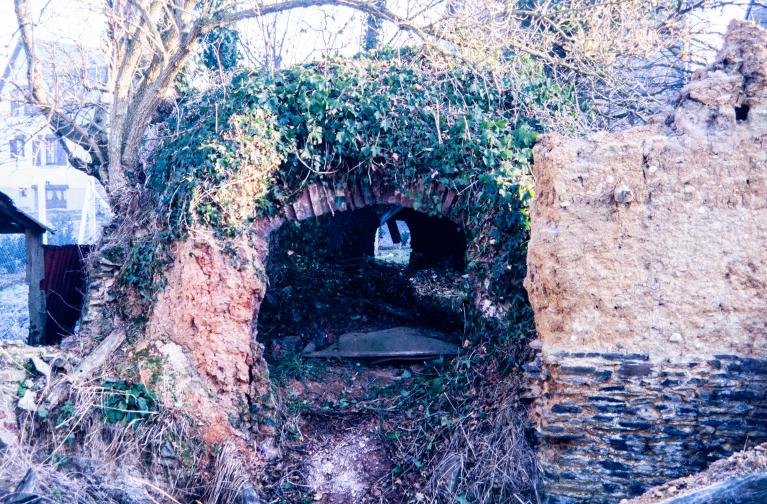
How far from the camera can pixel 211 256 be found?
5.94 m

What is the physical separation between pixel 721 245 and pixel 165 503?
5013 millimetres

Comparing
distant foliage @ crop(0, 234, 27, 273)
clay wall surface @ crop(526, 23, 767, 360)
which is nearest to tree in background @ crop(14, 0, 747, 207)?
clay wall surface @ crop(526, 23, 767, 360)

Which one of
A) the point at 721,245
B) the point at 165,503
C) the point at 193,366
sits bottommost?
the point at 165,503

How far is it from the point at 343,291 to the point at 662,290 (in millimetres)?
6638

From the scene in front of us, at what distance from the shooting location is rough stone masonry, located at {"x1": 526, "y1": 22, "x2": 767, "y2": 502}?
4176 millimetres

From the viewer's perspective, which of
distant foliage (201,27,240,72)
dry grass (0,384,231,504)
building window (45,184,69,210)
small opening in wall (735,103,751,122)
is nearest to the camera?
small opening in wall (735,103,751,122)

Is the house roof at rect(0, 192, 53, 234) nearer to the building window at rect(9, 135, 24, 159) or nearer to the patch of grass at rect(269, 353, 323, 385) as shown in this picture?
the building window at rect(9, 135, 24, 159)

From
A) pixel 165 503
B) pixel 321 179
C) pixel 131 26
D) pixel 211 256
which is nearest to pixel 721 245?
pixel 321 179

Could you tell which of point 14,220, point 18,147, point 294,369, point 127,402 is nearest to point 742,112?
point 127,402

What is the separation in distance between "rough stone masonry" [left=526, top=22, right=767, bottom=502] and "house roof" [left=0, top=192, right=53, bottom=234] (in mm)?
6592

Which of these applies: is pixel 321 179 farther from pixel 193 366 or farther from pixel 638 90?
pixel 638 90

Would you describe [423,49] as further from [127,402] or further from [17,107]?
[17,107]

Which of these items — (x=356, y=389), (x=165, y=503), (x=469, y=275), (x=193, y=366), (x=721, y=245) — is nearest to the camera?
(x=721, y=245)

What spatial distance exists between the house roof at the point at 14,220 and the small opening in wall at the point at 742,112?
25.8 ft
